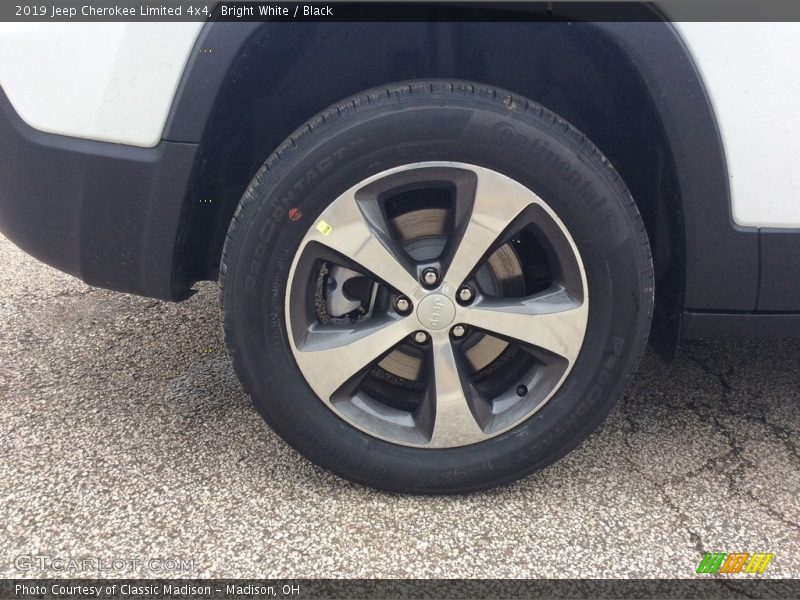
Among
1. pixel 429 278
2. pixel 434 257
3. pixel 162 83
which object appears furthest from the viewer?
pixel 434 257

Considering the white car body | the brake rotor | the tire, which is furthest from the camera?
the brake rotor

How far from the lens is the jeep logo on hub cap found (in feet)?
5.71

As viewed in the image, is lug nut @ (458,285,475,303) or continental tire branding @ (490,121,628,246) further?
lug nut @ (458,285,475,303)

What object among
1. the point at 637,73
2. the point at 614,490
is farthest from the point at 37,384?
the point at 637,73

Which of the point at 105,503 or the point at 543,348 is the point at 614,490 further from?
the point at 105,503

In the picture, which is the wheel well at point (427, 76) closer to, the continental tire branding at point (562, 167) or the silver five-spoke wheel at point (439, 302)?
the continental tire branding at point (562, 167)

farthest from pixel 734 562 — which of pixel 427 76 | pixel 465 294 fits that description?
pixel 427 76

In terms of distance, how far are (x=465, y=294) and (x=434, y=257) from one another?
0.15 m

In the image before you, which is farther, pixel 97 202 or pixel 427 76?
pixel 427 76

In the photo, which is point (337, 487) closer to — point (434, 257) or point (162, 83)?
point (434, 257)

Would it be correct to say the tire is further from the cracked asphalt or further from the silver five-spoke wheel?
the cracked asphalt

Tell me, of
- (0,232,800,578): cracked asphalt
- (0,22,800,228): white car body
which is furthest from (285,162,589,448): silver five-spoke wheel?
(0,22,800,228): white car body

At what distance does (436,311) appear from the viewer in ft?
5.72

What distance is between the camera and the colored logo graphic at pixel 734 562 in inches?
65.6
